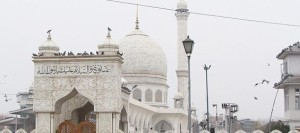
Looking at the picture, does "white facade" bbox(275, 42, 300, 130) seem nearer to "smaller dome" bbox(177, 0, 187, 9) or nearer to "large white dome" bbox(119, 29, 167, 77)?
"large white dome" bbox(119, 29, 167, 77)

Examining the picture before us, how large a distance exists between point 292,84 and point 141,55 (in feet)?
91.4

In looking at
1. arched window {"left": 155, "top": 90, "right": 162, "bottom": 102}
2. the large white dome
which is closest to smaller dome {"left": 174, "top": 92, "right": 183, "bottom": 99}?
arched window {"left": 155, "top": 90, "right": 162, "bottom": 102}

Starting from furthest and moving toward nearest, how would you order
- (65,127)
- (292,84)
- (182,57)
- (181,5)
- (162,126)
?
(181,5), (182,57), (162,126), (292,84), (65,127)

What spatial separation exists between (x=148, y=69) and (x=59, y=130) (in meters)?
40.6

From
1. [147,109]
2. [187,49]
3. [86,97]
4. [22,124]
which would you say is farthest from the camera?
[147,109]

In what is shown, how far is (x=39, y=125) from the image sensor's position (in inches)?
602

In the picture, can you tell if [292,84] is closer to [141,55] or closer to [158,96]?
[141,55]

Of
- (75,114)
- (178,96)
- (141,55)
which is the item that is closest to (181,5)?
(141,55)

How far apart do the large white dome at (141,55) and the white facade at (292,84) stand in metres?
26.1

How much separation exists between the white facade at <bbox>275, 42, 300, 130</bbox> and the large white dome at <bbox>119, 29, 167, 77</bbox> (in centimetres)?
2610

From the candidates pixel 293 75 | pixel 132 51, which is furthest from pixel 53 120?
pixel 132 51

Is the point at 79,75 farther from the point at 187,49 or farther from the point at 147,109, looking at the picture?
the point at 147,109

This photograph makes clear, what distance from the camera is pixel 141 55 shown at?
55.4 m

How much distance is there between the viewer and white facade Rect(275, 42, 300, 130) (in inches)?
1150
